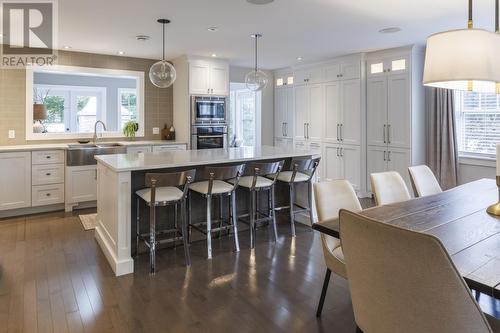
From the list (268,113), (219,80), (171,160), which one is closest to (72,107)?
(219,80)

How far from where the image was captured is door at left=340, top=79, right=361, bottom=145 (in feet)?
19.9

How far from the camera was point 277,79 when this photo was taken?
311 inches

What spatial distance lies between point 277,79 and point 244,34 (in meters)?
3.24

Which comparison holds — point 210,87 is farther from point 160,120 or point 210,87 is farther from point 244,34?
point 244,34

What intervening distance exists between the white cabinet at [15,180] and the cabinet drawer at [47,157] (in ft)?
0.24

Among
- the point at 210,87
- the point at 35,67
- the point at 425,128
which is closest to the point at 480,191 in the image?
the point at 425,128

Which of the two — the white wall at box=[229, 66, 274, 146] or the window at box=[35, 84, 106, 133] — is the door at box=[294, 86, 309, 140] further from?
the window at box=[35, 84, 106, 133]

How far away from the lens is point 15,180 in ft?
16.1

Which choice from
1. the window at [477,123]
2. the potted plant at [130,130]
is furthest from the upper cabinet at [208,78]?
the window at [477,123]

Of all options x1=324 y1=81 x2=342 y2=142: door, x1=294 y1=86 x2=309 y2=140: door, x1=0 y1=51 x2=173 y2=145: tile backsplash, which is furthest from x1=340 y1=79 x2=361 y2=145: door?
x1=0 y1=51 x2=173 y2=145: tile backsplash

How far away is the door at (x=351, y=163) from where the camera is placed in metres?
6.17
